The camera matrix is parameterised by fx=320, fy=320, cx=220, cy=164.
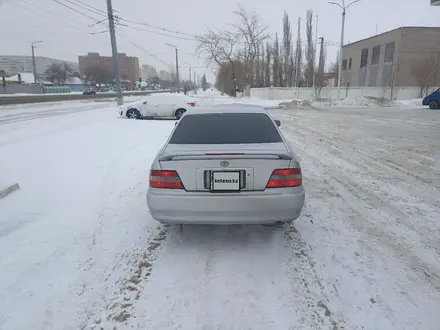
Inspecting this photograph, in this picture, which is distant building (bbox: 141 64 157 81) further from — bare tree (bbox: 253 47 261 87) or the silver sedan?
the silver sedan

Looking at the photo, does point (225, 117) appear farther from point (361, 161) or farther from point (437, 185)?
point (361, 161)

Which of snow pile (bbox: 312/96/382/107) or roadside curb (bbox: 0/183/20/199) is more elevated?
roadside curb (bbox: 0/183/20/199)

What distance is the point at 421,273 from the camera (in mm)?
3109

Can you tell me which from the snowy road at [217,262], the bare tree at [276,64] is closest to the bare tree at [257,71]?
the bare tree at [276,64]

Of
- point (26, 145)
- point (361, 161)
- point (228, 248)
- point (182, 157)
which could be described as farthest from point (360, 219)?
point (26, 145)

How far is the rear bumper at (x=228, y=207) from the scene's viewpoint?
126 inches

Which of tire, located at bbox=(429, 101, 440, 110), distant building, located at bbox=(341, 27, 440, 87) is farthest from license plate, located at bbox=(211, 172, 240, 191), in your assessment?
distant building, located at bbox=(341, 27, 440, 87)

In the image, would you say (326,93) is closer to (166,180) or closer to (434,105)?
(434,105)

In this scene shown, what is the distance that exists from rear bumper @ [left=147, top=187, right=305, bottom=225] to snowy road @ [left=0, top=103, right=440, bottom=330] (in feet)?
1.49

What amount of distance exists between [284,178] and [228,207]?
0.65 m

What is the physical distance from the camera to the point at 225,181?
3230mm

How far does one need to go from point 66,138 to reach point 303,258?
32.0 feet

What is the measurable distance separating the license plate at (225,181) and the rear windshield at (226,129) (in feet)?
2.14

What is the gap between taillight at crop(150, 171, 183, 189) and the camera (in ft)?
10.8
